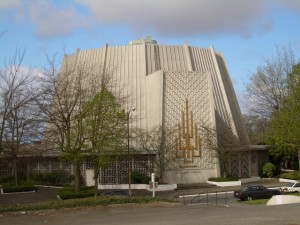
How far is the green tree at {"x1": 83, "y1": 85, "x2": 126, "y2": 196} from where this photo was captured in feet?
103

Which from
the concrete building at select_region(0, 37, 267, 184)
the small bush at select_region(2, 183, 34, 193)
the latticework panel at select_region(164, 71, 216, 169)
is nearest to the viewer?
the small bush at select_region(2, 183, 34, 193)

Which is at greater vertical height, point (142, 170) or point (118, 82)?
point (118, 82)

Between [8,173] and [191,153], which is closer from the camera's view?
[191,153]

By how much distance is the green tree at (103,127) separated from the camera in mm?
31516

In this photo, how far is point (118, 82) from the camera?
177 ft

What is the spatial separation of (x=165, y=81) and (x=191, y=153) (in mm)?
8601

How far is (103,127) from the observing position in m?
31.7

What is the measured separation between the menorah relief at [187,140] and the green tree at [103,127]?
14.5m

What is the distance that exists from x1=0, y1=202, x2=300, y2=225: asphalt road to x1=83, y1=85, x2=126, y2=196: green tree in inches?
369

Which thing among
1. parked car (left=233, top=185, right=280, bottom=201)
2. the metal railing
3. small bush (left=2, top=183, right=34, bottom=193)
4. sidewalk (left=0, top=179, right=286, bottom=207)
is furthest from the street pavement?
small bush (left=2, top=183, right=34, bottom=193)

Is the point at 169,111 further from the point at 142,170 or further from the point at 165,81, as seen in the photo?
the point at 142,170

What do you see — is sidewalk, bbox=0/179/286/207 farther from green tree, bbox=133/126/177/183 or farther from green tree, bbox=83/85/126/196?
green tree, bbox=83/85/126/196

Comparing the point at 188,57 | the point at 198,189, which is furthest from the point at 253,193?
the point at 188,57

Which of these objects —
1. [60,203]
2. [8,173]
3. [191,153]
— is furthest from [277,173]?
[60,203]
